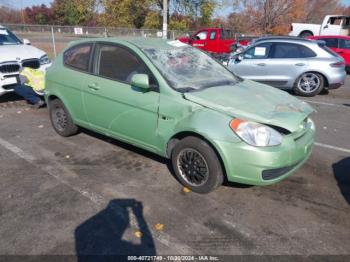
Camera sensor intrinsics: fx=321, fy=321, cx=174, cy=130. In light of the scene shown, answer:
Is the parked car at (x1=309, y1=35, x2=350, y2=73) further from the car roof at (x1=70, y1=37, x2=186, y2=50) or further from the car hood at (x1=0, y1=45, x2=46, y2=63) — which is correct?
the car hood at (x1=0, y1=45, x2=46, y2=63)

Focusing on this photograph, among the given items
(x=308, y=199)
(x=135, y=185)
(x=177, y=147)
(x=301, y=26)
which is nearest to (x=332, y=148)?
(x=308, y=199)

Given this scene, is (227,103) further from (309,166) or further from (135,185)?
(309,166)

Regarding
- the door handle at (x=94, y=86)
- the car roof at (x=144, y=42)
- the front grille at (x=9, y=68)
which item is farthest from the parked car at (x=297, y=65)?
the front grille at (x=9, y=68)

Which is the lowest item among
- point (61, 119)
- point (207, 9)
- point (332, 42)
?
point (61, 119)

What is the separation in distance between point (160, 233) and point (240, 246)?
29.6 inches

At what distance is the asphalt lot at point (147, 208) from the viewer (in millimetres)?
2920

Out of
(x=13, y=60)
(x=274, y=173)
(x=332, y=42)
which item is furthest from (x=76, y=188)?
(x=332, y=42)

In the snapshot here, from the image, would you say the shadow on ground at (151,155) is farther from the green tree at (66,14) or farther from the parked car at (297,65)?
the green tree at (66,14)

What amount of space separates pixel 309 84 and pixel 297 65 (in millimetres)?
697

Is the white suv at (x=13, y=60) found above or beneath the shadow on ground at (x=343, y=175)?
above

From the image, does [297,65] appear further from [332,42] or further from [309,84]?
[332,42]

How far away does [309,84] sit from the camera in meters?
9.16

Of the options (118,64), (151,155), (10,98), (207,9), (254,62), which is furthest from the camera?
(207,9)

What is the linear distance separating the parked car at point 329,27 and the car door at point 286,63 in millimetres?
13434
